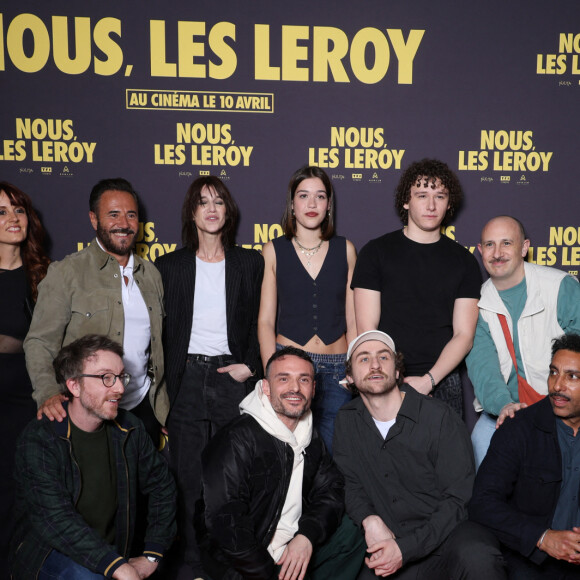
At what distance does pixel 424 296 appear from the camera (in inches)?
112

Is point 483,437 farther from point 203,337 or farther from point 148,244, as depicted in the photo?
point 148,244

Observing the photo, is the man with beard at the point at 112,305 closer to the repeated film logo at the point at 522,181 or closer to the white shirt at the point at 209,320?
the white shirt at the point at 209,320

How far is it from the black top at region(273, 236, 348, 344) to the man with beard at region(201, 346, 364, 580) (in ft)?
1.45

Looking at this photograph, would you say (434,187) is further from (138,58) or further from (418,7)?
(138,58)

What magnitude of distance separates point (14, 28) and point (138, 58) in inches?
26.3

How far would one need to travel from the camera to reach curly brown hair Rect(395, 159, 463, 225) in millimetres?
3006

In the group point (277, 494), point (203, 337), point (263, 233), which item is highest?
point (263, 233)

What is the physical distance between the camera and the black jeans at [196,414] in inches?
111

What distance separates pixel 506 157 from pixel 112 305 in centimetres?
238

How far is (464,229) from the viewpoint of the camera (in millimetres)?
3471

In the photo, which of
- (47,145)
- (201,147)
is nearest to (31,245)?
(47,145)

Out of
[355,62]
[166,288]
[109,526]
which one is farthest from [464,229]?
[109,526]

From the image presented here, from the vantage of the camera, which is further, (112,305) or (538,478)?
(112,305)

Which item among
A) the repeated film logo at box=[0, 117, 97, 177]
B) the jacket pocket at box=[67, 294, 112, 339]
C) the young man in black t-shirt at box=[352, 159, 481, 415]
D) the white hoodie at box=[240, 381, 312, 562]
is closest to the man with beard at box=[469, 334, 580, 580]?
the young man in black t-shirt at box=[352, 159, 481, 415]
